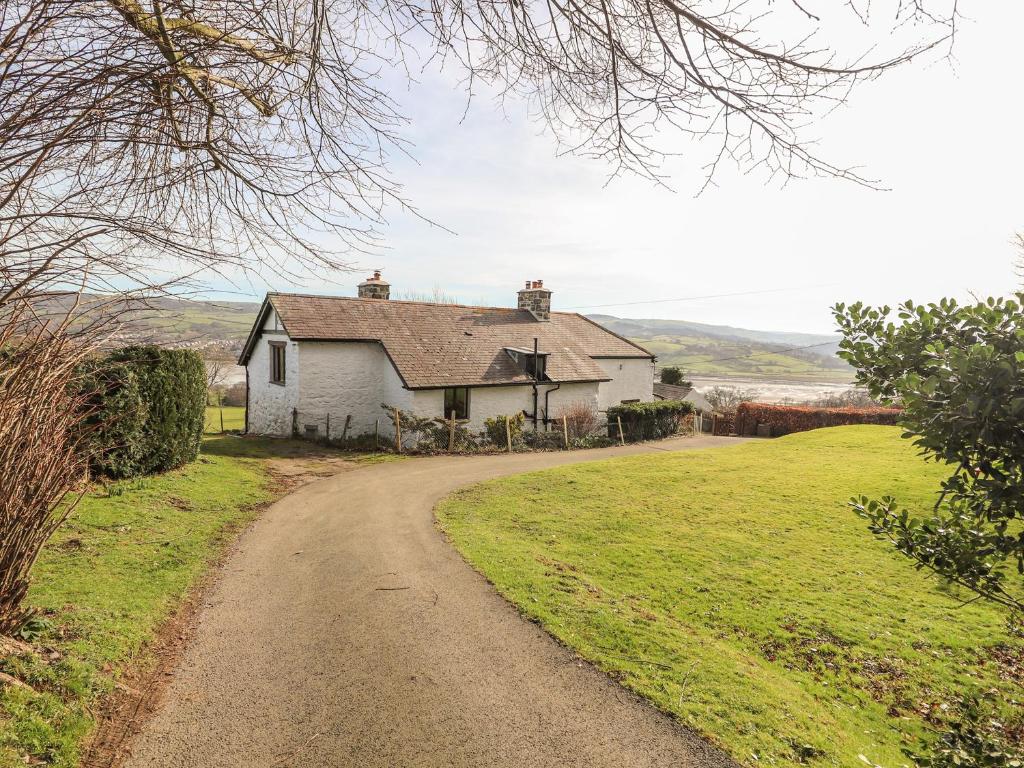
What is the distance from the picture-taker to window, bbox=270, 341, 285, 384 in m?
23.2

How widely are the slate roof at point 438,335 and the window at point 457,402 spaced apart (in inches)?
19.4

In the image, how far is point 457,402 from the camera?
23125 millimetres

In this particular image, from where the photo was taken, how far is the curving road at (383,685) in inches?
174

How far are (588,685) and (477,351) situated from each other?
20.8 m

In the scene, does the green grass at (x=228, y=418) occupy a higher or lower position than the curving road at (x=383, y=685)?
higher

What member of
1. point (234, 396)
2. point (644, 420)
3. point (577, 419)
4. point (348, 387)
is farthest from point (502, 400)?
point (234, 396)

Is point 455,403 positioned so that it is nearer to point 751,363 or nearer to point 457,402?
point 457,402

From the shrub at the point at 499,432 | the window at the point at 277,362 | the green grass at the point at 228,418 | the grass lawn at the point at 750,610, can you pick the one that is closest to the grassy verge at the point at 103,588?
the grass lawn at the point at 750,610

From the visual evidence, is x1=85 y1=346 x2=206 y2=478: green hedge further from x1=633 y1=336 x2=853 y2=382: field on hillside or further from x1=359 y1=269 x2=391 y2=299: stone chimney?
x1=633 y1=336 x2=853 y2=382: field on hillside

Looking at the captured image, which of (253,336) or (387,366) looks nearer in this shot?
(387,366)

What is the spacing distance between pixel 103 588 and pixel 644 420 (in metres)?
24.3

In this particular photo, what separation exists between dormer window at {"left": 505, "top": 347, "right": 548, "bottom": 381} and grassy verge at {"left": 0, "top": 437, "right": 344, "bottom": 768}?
14.5 meters

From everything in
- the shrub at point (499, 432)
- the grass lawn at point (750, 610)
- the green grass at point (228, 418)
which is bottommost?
the grass lawn at point (750, 610)

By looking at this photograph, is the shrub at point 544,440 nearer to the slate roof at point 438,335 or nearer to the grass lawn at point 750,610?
the slate roof at point 438,335
